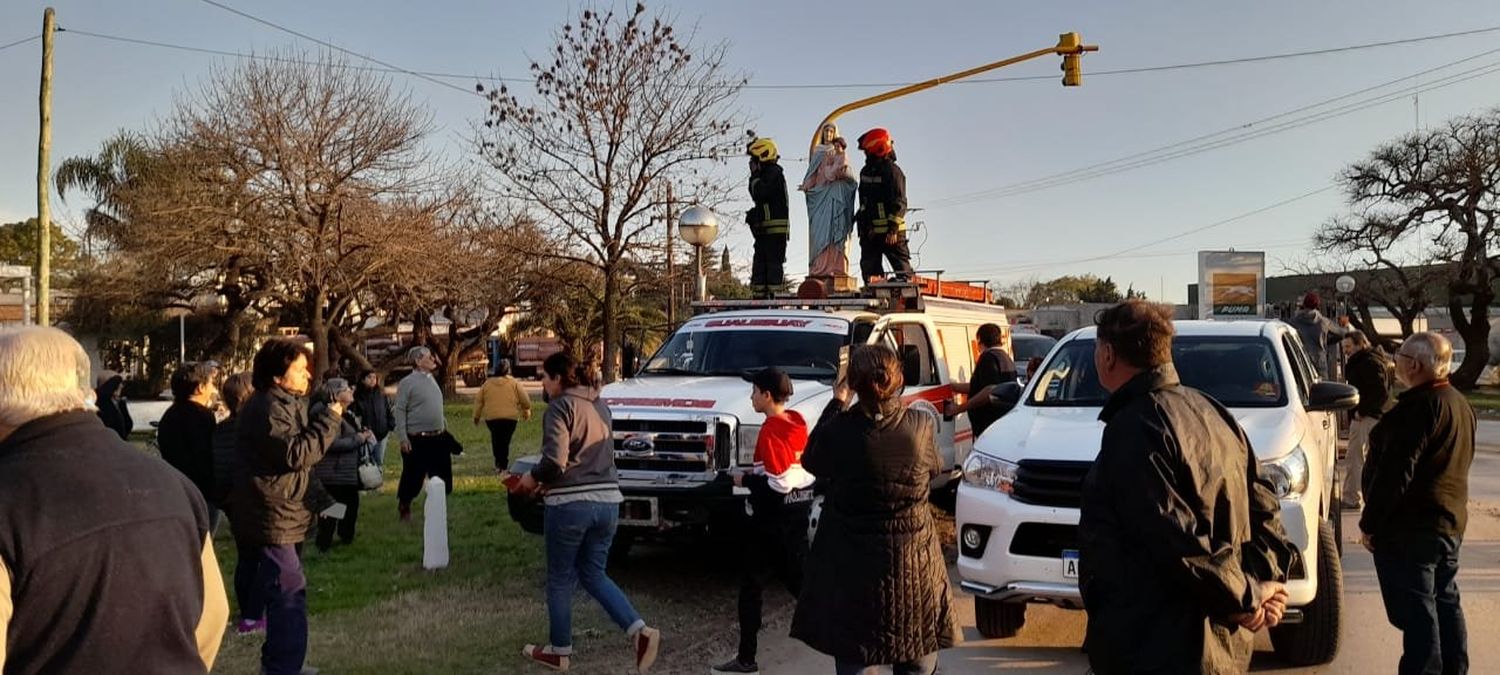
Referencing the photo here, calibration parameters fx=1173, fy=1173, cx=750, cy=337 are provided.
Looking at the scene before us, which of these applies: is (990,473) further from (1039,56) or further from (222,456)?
(1039,56)

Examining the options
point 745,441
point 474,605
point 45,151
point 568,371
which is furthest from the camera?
point 45,151

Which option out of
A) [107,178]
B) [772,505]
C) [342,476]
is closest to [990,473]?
[772,505]

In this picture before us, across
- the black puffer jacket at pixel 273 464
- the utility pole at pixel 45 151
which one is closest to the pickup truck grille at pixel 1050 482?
the black puffer jacket at pixel 273 464

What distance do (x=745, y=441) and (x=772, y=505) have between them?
2073 millimetres

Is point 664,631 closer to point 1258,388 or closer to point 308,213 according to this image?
point 1258,388

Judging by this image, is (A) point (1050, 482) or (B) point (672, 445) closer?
(A) point (1050, 482)

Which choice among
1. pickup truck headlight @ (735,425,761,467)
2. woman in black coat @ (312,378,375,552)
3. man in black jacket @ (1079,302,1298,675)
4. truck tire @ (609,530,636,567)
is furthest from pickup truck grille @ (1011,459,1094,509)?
woman in black coat @ (312,378,375,552)

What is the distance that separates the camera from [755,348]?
9.61m

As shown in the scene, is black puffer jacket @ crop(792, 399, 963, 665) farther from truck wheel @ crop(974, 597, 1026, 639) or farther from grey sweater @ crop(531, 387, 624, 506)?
truck wheel @ crop(974, 597, 1026, 639)

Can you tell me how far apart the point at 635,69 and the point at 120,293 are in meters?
15.3

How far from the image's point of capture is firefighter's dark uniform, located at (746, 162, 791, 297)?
509 inches

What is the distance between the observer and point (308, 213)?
2598cm

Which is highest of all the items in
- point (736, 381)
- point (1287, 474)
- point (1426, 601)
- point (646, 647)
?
point (736, 381)

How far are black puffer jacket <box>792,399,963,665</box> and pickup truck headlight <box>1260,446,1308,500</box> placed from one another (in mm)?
2377
